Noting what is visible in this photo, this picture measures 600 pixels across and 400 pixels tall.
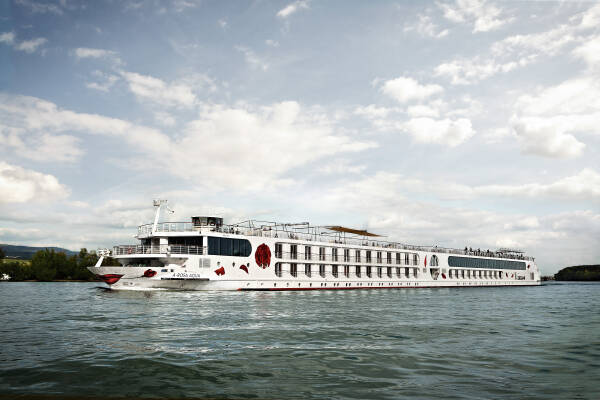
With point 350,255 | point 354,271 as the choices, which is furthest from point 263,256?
point 354,271

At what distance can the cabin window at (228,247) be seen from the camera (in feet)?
131

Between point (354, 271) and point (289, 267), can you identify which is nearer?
point (289, 267)

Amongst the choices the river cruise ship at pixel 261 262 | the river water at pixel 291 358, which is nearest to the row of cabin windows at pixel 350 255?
the river cruise ship at pixel 261 262

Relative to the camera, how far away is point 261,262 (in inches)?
1741

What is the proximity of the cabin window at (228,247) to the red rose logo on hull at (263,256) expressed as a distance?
1173 millimetres

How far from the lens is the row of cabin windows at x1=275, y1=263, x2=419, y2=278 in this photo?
159ft

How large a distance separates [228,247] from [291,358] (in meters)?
31.1

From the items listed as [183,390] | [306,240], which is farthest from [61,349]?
[306,240]

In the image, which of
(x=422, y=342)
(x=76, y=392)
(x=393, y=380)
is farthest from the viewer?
(x=422, y=342)

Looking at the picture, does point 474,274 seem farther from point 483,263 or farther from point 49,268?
point 49,268

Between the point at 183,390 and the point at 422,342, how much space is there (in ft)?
28.9

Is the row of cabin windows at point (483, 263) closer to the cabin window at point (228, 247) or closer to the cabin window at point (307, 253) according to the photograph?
the cabin window at point (307, 253)

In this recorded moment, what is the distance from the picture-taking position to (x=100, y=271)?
35875 millimetres

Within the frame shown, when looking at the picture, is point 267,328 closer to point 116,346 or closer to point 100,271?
point 116,346
